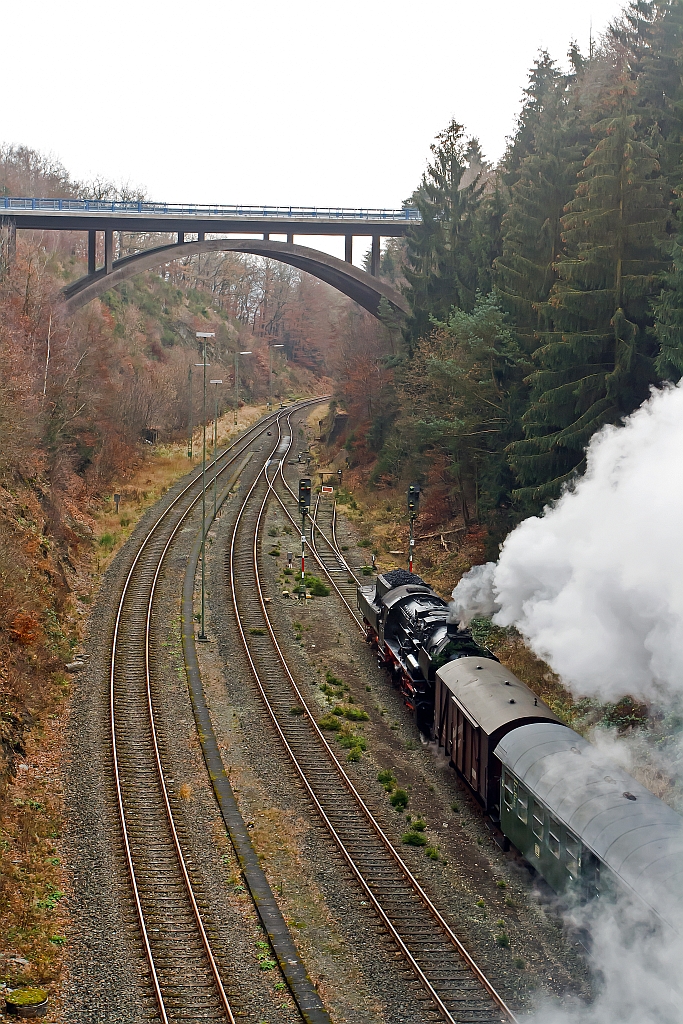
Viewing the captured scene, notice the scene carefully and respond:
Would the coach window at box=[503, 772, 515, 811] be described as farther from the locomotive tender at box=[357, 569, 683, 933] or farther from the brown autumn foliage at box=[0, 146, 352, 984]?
the brown autumn foliage at box=[0, 146, 352, 984]

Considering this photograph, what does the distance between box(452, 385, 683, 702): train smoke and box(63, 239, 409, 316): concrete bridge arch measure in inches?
1612

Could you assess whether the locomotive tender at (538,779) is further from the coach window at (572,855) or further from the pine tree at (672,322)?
the pine tree at (672,322)

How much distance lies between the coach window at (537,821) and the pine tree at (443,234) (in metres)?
33.3

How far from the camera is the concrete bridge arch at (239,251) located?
5934 cm

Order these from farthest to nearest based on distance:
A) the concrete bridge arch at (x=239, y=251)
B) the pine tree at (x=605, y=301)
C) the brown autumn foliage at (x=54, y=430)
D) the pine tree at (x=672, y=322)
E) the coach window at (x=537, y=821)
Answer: the concrete bridge arch at (x=239, y=251), the pine tree at (x=605, y=301), the pine tree at (x=672, y=322), the brown autumn foliage at (x=54, y=430), the coach window at (x=537, y=821)

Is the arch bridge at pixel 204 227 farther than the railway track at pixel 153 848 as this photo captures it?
Yes

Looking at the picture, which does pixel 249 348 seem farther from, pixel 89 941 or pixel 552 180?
pixel 89 941

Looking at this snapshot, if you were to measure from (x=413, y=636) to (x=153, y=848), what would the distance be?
8829mm

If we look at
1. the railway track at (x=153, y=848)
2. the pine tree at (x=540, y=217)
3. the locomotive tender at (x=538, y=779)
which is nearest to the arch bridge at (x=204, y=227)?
the pine tree at (x=540, y=217)

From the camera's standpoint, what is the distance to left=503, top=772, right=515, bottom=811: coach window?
52.8ft

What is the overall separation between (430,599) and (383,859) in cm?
932

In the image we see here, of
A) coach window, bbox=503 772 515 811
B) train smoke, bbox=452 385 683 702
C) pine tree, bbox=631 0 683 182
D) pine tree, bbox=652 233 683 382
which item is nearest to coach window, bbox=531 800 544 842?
coach window, bbox=503 772 515 811

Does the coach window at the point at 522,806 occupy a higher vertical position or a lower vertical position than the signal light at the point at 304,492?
lower

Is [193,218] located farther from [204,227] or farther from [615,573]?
[615,573]
